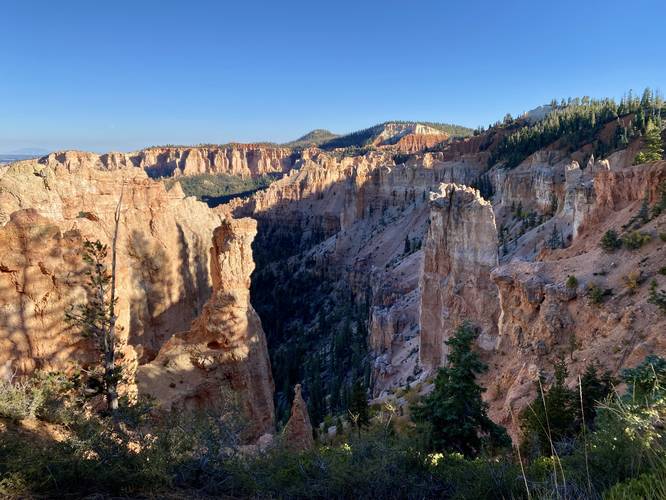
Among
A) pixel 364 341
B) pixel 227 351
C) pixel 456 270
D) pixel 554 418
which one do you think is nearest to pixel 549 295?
pixel 554 418

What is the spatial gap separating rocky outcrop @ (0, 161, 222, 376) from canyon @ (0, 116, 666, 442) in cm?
6

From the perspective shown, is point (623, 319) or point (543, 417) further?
point (623, 319)

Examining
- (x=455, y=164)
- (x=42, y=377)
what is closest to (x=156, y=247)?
(x=42, y=377)

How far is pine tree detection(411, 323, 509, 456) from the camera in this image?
10.4m

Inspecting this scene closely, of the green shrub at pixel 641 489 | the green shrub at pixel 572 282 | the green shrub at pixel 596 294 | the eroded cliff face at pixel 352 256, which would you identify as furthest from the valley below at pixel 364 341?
the eroded cliff face at pixel 352 256

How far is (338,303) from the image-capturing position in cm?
6444

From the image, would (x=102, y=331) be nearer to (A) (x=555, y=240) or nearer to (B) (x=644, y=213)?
(B) (x=644, y=213)

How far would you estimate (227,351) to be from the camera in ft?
53.5

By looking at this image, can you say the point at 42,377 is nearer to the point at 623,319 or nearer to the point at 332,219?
the point at 623,319

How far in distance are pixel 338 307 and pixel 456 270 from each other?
125 ft

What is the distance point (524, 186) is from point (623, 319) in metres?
41.2

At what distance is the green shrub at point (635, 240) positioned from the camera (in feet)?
51.5

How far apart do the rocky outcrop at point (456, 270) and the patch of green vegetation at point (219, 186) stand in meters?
140

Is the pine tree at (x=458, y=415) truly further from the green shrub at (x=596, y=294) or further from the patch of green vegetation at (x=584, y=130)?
the patch of green vegetation at (x=584, y=130)
